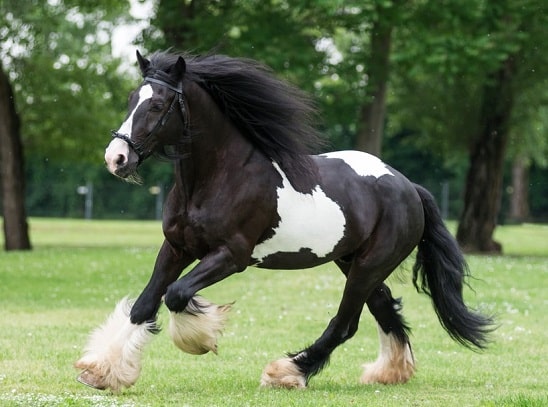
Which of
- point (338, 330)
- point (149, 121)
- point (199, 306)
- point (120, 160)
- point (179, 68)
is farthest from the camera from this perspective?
point (338, 330)

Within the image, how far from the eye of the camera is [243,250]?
7.93 metres

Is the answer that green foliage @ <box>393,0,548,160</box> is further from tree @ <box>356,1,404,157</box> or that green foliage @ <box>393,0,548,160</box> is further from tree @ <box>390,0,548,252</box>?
tree @ <box>356,1,404,157</box>

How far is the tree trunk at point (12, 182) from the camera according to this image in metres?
28.8

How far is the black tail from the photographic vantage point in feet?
30.9

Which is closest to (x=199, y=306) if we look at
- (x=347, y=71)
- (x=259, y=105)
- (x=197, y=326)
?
(x=197, y=326)

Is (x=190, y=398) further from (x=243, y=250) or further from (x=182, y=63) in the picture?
(x=182, y=63)

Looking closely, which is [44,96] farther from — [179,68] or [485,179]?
[179,68]

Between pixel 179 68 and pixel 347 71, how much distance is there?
2142 centimetres

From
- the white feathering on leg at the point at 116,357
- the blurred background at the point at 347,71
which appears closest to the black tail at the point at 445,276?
the white feathering on leg at the point at 116,357

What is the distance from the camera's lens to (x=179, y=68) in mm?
7789

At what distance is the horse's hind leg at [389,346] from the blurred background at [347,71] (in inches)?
640

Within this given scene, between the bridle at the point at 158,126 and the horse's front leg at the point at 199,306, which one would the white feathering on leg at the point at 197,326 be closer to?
the horse's front leg at the point at 199,306

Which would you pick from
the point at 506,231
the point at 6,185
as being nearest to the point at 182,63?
the point at 6,185

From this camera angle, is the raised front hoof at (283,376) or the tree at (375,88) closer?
the raised front hoof at (283,376)
